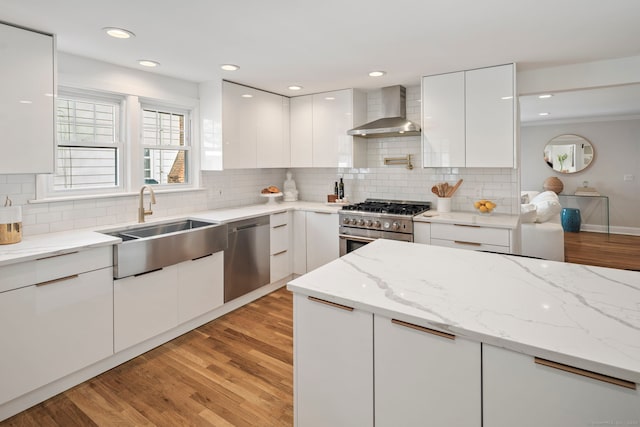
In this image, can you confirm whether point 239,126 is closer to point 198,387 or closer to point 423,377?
point 198,387

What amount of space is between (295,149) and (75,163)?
2.42 m

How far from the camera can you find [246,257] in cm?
376

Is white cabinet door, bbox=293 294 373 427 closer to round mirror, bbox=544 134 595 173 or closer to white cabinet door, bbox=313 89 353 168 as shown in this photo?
white cabinet door, bbox=313 89 353 168

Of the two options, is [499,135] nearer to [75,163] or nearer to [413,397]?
[413,397]

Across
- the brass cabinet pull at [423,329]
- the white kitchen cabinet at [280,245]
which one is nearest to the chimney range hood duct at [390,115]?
the white kitchen cabinet at [280,245]

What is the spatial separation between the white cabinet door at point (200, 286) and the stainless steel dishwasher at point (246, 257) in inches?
3.7

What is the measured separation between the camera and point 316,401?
5.15 feet

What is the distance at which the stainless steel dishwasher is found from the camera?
3576 mm

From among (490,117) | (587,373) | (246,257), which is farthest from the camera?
(246,257)

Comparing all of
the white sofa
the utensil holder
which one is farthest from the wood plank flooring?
the white sofa

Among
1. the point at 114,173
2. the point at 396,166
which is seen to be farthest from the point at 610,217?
the point at 114,173

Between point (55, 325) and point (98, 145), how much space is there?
1587 millimetres

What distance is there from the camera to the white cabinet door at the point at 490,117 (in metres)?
3.33

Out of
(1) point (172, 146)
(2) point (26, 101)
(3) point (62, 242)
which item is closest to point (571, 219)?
(1) point (172, 146)
